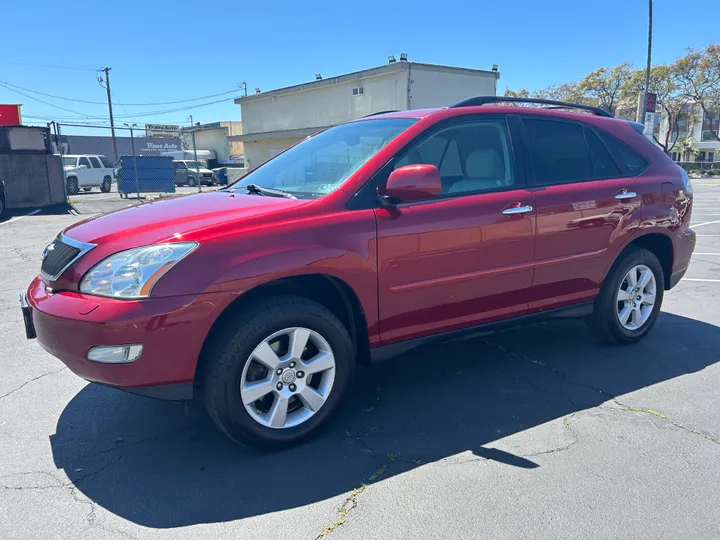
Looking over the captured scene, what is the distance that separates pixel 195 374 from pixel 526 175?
256 cm

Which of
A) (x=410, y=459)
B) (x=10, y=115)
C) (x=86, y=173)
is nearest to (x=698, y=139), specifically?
(x=86, y=173)

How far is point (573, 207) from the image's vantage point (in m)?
4.06

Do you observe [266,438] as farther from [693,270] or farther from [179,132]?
[179,132]

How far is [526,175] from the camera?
3.95m

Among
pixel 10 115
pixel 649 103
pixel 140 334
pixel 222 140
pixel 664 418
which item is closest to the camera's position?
pixel 140 334

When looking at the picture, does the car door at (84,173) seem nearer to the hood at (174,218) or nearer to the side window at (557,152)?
the hood at (174,218)

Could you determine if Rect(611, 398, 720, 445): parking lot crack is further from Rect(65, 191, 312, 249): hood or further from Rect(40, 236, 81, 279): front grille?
Rect(40, 236, 81, 279): front grille

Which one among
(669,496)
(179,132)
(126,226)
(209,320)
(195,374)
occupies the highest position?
(179,132)

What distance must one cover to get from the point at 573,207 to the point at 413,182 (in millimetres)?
1526

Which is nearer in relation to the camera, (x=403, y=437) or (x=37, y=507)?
(x=37, y=507)

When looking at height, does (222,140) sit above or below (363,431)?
above

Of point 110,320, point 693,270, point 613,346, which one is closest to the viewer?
point 110,320

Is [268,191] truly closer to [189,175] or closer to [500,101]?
[500,101]

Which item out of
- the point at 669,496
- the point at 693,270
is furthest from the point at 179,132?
the point at 669,496
